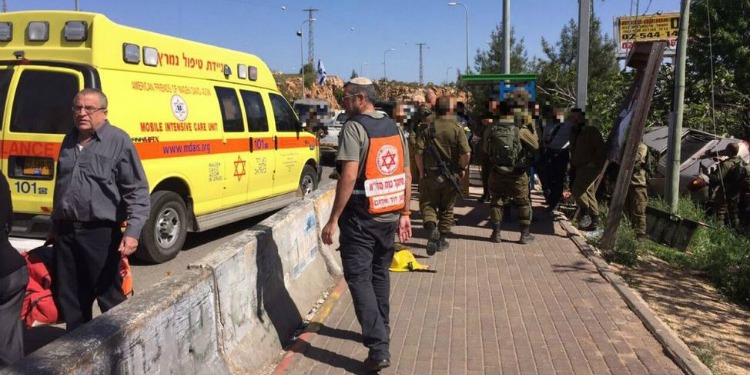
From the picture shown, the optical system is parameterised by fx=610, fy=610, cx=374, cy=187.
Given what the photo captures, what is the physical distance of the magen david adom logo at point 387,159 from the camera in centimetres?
387

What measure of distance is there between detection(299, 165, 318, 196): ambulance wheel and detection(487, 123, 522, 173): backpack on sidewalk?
11.4 ft

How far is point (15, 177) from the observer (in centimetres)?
584

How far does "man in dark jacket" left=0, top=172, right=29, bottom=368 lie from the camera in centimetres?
287

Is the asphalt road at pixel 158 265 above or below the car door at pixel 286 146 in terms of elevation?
below

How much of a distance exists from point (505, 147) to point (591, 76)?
Result: 22.7m

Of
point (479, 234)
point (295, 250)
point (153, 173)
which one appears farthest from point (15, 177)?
point (479, 234)

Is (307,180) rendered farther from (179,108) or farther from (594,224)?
(594,224)

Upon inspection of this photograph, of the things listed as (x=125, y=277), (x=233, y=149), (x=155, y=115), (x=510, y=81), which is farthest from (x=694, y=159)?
(x=125, y=277)

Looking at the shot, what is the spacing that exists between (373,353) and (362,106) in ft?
5.10

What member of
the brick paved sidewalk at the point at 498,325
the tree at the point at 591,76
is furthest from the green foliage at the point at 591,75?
the brick paved sidewalk at the point at 498,325

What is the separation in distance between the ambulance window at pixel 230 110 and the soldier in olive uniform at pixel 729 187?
6934 millimetres

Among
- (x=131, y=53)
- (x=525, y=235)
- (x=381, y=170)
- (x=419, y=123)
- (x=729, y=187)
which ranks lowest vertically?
(x=525, y=235)

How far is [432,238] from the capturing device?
23.5ft

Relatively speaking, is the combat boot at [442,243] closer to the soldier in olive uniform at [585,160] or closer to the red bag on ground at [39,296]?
the soldier in olive uniform at [585,160]
